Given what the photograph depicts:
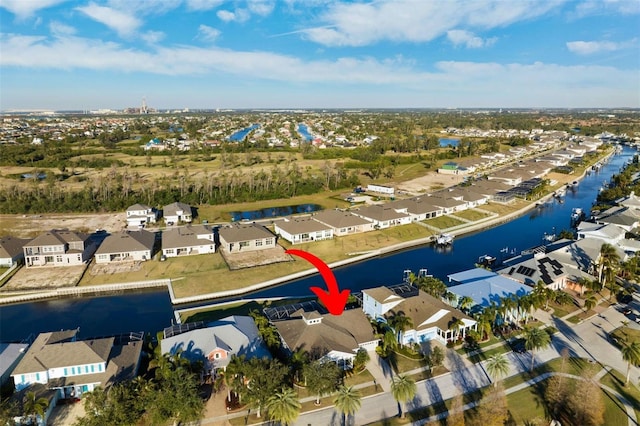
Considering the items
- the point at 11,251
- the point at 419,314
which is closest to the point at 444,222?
the point at 419,314

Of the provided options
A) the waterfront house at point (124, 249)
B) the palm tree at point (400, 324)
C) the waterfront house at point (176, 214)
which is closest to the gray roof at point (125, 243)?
the waterfront house at point (124, 249)

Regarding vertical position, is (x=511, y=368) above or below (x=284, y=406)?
below

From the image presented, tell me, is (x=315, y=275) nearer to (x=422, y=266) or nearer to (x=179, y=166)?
(x=422, y=266)

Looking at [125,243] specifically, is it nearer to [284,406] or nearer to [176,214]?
[176,214]

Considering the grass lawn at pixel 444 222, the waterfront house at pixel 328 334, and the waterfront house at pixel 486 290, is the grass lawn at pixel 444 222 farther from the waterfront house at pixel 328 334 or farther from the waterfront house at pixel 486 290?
the waterfront house at pixel 328 334

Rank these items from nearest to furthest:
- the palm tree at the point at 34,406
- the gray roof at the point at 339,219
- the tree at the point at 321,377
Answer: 1. the palm tree at the point at 34,406
2. the tree at the point at 321,377
3. the gray roof at the point at 339,219

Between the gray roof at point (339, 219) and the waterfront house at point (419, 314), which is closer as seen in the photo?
the waterfront house at point (419, 314)

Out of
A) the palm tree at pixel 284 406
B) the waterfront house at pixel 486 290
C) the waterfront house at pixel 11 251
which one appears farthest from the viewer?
the waterfront house at pixel 11 251
